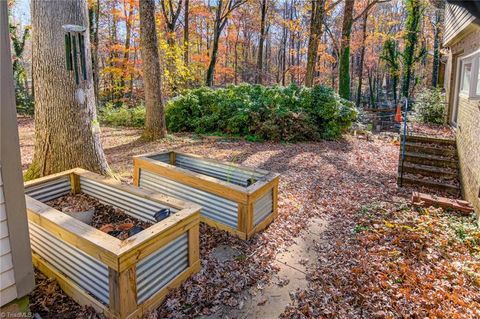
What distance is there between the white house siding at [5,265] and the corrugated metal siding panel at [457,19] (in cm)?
721

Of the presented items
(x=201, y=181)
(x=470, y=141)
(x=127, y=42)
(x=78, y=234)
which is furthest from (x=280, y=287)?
(x=127, y=42)

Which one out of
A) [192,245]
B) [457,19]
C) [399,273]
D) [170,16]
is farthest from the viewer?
[170,16]

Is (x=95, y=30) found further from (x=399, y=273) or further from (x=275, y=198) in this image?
(x=399, y=273)

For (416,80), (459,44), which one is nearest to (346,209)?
(459,44)

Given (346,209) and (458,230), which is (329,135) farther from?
(458,230)

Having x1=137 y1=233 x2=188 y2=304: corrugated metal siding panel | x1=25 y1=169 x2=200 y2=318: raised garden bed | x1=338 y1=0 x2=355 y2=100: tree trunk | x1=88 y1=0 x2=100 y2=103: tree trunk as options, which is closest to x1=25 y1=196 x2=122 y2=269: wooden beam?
x1=25 y1=169 x2=200 y2=318: raised garden bed

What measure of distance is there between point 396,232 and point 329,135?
6.00 meters

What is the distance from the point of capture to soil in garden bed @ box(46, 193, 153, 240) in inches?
122

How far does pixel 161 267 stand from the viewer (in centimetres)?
252

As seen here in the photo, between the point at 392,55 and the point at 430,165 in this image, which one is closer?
the point at 430,165

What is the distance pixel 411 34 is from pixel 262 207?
20726 millimetres

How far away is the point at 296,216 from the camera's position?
4375 mm

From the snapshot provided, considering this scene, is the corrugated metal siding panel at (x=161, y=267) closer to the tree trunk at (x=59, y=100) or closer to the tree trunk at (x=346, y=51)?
the tree trunk at (x=59, y=100)

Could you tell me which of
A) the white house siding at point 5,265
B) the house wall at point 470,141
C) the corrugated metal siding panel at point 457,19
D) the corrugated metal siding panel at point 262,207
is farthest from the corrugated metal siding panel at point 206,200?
the corrugated metal siding panel at point 457,19
